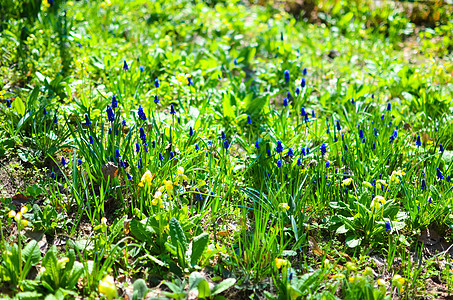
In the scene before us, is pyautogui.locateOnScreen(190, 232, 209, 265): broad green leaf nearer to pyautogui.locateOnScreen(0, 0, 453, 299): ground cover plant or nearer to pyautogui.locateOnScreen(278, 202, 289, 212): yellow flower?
pyautogui.locateOnScreen(0, 0, 453, 299): ground cover plant

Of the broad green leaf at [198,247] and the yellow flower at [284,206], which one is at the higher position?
the yellow flower at [284,206]

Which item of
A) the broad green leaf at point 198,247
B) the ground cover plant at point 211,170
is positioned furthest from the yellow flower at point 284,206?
the broad green leaf at point 198,247

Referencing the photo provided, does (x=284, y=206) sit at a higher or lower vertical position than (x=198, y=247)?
higher

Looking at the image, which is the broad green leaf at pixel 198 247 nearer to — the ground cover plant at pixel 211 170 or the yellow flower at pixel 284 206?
the ground cover plant at pixel 211 170

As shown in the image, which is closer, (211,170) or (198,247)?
(198,247)

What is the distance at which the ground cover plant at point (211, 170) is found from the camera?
209 cm

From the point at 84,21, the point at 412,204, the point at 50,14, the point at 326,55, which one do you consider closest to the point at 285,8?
the point at 326,55

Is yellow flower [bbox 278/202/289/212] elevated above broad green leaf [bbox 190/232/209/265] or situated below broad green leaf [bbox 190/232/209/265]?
above

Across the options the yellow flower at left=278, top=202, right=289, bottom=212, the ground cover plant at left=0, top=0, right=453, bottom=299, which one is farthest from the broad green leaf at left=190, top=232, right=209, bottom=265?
the yellow flower at left=278, top=202, right=289, bottom=212

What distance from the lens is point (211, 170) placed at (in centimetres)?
256

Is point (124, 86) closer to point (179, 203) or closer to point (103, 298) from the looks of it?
point (179, 203)

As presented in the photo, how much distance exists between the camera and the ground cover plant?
209cm

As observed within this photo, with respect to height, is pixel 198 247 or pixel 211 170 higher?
pixel 211 170

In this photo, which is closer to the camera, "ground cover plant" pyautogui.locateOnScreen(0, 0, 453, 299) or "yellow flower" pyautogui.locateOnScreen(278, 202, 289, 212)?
"ground cover plant" pyautogui.locateOnScreen(0, 0, 453, 299)
